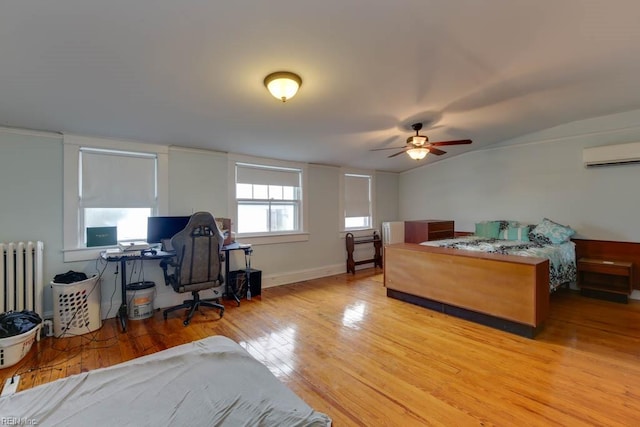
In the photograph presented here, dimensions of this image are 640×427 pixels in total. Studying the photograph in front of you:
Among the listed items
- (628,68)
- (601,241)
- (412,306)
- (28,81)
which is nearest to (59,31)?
(28,81)

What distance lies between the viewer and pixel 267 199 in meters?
4.86

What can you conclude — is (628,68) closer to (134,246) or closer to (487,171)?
(487,171)

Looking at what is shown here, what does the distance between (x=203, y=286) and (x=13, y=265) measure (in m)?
1.73

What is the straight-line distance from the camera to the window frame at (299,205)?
173 inches

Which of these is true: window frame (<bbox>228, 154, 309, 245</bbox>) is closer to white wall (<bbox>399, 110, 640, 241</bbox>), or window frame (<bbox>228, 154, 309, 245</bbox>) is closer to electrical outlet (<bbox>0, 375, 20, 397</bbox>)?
electrical outlet (<bbox>0, 375, 20, 397</bbox>)

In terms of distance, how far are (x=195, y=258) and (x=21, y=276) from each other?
5.13 ft

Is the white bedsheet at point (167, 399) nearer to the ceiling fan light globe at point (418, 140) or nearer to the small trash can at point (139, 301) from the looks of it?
the small trash can at point (139, 301)

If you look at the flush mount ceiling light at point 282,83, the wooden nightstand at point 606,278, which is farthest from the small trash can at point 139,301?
the wooden nightstand at point 606,278

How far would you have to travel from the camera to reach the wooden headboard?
4020 mm

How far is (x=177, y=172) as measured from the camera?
3.92 m

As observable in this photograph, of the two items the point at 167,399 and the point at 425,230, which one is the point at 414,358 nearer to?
the point at 167,399

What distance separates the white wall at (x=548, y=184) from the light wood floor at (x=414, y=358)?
4.35 feet

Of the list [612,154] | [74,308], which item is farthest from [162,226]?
[612,154]

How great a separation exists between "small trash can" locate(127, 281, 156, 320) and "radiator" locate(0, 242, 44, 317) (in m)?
0.76
